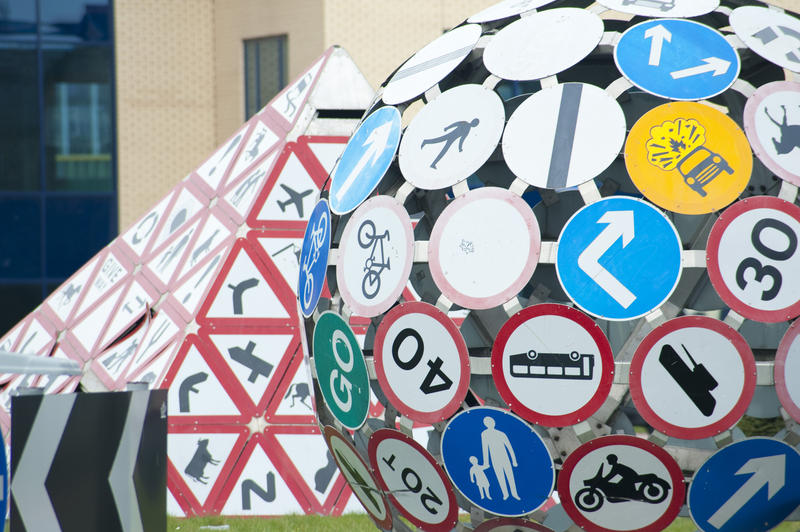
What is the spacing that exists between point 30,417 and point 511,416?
6.75 ft

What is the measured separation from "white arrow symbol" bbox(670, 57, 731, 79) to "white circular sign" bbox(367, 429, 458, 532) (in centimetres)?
172

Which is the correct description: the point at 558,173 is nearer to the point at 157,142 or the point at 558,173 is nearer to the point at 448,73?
the point at 448,73

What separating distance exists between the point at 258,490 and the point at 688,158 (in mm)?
4902

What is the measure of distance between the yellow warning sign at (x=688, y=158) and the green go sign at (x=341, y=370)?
1336 mm

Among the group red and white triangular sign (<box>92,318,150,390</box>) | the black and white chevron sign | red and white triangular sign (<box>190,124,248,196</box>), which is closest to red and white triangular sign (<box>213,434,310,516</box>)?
red and white triangular sign (<box>92,318,150,390</box>)

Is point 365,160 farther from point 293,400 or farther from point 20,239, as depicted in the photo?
point 20,239

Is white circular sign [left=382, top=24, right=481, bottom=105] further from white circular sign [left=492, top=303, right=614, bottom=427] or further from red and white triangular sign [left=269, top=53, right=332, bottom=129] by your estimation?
red and white triangular sign [left=269, top=53, right=332, bottom=129]

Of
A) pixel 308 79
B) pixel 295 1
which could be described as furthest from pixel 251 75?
pixel 308 79

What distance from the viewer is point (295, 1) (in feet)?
67.5

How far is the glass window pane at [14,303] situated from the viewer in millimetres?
20500

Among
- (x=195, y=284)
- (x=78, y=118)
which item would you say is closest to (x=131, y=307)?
(x=195, y=284)

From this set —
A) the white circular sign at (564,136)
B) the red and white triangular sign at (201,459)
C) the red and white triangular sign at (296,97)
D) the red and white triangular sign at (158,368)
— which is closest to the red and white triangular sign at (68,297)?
the red and white triangular sign at (158,368)

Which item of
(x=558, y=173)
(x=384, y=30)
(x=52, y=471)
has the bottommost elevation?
(x=52, y=471)

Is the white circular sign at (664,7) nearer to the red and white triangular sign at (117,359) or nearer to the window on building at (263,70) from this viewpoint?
the red and white triangular sign at (117,359)
